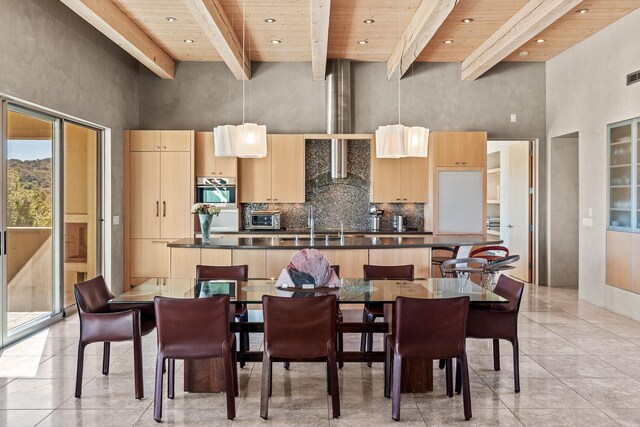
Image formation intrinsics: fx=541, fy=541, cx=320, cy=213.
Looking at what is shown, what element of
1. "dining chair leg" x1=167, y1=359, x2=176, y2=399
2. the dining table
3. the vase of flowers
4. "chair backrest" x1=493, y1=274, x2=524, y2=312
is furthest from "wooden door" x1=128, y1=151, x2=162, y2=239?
"chair backrest" x1=493, y1=274, x2=524, y2=312

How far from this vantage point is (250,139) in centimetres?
619

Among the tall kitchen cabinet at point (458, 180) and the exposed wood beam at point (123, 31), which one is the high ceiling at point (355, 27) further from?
the tall kitchen cabinet at point (458, 180)

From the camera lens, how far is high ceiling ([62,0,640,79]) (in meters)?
5.94

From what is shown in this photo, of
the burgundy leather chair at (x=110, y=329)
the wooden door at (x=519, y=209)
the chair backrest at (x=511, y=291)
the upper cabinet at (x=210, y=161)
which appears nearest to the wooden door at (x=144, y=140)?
the upper cabinet at (x=210, y=161)

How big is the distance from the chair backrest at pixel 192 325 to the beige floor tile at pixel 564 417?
1.93 meters

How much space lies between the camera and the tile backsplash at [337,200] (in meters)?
8.63

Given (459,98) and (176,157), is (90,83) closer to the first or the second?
(176,157)

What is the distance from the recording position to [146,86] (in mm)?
8547

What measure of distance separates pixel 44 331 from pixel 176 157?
127 inches

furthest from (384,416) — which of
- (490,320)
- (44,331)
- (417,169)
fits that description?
(417,169)

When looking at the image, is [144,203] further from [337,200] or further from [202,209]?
[337,200]

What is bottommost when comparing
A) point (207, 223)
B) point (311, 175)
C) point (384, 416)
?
point (384, 416)

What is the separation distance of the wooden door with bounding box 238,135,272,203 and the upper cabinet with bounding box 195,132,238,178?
210 millimetres

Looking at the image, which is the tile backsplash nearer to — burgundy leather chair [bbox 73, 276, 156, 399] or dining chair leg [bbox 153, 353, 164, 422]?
burgundy leather chair [bbox 73, 276, 156, 399]
